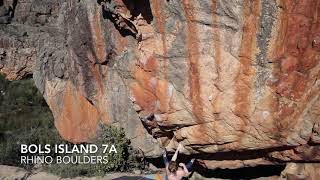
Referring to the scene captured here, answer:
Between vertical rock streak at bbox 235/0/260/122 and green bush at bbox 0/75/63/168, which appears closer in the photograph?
vertical rock streak at bbox 235/0/260/122

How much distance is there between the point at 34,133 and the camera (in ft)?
39.0

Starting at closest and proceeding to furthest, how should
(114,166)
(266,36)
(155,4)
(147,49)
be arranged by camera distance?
(266,36), (155,4), (147,49), (114,166)

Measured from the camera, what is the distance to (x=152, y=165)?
959 centimetres

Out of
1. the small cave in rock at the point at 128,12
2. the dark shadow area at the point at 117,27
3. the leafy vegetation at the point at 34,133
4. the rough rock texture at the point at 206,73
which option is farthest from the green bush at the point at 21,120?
the small cave in rock at the point at 128,12

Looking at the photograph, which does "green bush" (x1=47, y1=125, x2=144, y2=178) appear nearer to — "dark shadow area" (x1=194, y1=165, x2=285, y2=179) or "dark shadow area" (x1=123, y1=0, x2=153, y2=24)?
"dark shadow area" (x1=194, y1=165, x2=285, y2=179)

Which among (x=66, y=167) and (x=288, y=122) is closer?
(x=288, y=122)

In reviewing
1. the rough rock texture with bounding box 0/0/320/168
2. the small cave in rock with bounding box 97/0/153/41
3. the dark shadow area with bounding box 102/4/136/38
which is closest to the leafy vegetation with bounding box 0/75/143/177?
the rough rock texture with bounding box 0/0/320/168

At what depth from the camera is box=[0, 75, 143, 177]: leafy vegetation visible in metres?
9.43

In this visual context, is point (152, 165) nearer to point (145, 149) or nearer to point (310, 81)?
point (145, 149)

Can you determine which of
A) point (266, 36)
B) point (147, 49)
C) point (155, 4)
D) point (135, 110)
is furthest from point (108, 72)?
point (266, 36)

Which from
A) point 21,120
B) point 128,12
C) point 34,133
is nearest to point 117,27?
point 128,12

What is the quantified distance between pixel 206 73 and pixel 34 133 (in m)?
6.33

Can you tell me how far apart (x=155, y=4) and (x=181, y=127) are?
2056 mm

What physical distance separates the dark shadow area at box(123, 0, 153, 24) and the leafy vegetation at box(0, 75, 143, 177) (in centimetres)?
270
